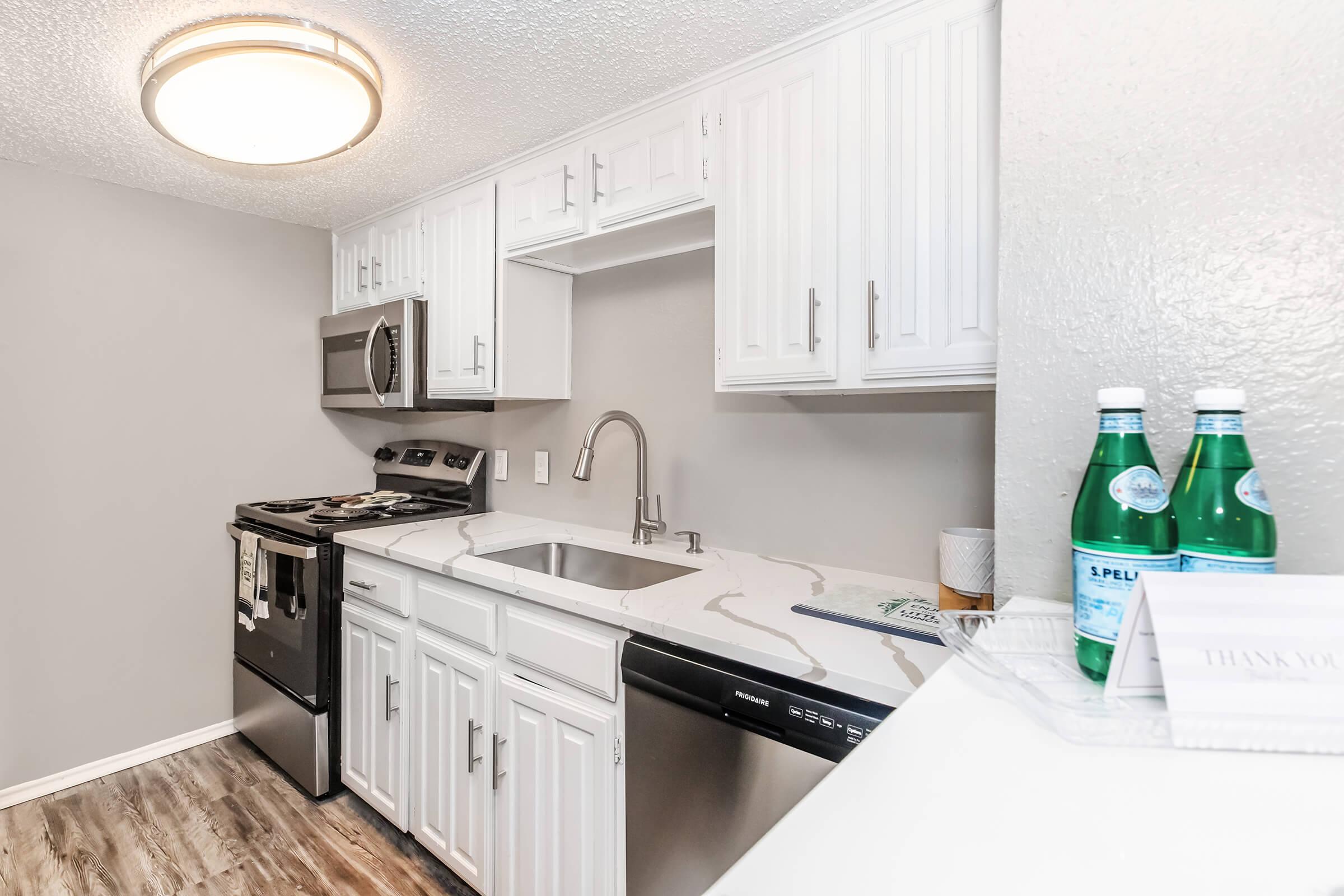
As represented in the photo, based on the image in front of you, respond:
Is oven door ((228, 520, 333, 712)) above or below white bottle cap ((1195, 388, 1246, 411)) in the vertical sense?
below

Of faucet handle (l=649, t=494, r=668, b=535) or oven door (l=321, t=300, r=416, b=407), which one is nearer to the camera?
faucet handle (l=649, t=494, r=668, b=535)

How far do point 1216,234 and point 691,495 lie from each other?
1.49 meters

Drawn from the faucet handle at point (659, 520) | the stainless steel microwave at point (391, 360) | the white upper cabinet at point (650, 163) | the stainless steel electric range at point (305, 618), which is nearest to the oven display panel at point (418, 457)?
the stainless steel electric range at point (305, 618)

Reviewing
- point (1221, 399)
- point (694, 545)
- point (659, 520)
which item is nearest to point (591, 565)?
point (659, 520)

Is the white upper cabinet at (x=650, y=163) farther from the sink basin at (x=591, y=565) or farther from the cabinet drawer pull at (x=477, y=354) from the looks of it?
the sink basin at (x=591, y=565)

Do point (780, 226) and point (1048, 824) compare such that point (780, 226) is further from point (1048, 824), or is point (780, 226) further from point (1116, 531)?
point (1048, 824)

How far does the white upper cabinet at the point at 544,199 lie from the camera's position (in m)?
1.96

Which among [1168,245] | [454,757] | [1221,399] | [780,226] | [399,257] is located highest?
[399,257]

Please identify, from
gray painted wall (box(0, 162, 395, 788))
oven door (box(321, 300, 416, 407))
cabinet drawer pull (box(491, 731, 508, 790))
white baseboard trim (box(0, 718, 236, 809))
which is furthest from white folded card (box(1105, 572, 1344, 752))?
white baseboard trim (box(0, 718, 236, 809))

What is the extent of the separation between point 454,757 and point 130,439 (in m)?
1.85

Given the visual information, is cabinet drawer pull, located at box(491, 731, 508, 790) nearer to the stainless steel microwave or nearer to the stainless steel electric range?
the stainless steel electric range

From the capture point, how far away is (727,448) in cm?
202

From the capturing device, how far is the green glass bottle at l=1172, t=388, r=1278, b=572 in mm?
681

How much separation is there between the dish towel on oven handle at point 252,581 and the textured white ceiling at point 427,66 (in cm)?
136
